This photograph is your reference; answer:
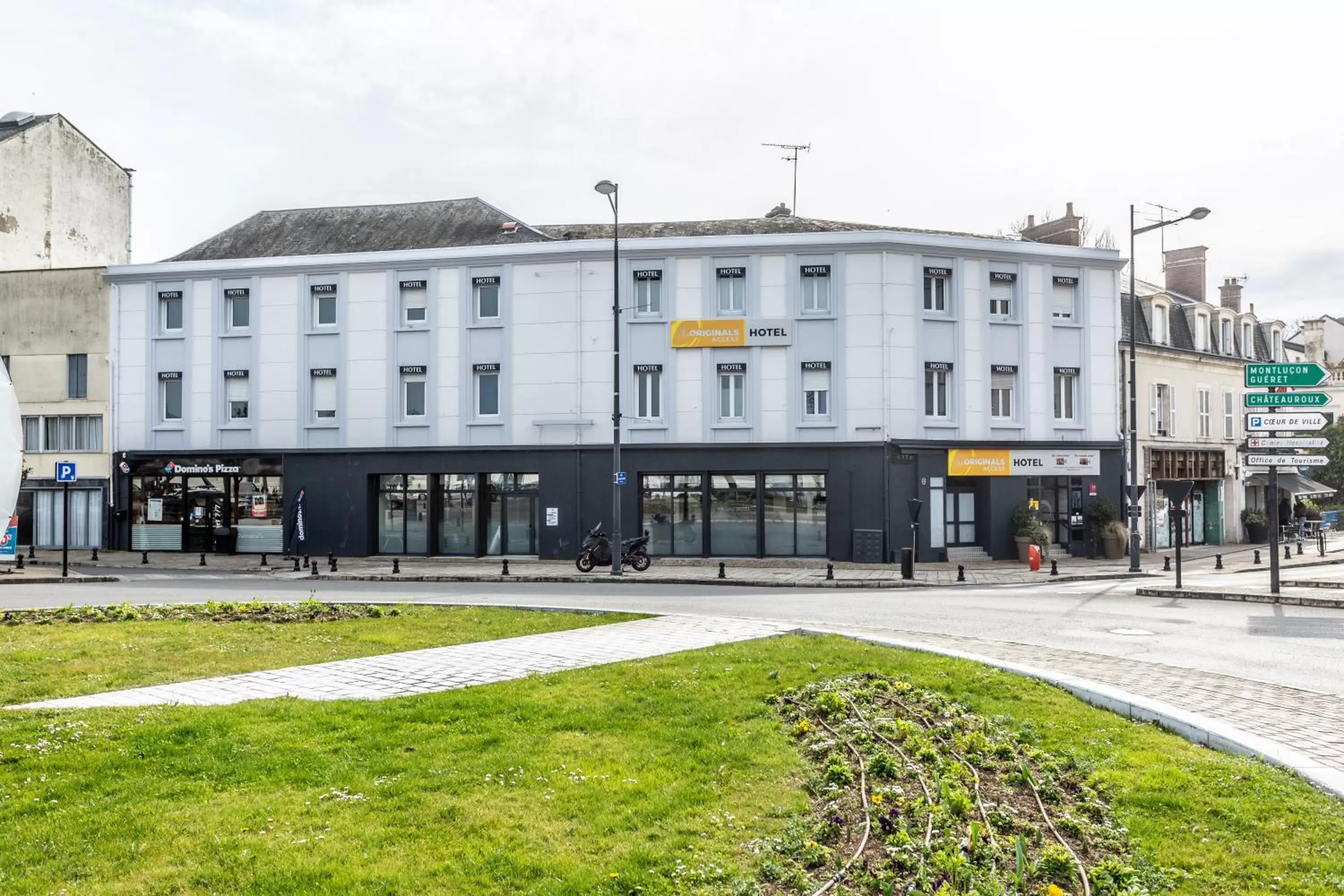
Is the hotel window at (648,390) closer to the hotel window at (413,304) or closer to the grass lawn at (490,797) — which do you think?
the hotel window at (413,304)

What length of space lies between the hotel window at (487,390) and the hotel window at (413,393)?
182cm

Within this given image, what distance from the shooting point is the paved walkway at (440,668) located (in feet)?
29.1

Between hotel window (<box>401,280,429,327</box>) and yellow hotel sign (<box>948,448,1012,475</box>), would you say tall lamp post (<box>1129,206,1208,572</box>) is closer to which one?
yellow hotel sign (<box>948,448,1012,475</box>)

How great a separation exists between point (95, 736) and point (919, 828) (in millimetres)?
5823

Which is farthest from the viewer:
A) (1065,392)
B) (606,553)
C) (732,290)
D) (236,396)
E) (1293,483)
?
(1293,483)

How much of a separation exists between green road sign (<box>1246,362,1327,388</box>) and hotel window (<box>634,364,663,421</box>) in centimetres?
1600

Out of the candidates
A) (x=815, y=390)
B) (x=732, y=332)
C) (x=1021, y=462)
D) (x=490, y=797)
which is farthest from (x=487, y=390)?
(x=490, y=797)

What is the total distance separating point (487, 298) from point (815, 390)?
10.8 metres

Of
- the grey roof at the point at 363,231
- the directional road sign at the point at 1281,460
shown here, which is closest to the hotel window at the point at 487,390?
the grey roof at the point at 363,231

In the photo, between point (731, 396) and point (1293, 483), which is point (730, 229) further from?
point (1293, 483)

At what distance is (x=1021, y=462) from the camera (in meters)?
30.0

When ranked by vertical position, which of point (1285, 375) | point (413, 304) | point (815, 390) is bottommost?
point (1285, 375)

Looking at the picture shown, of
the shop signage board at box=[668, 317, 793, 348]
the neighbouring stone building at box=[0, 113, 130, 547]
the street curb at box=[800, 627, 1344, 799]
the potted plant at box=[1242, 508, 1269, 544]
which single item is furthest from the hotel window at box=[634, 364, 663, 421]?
the potted plant at box=[1242, 508, 1269, 544]

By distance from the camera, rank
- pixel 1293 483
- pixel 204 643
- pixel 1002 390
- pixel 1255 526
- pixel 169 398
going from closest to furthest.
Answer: pixel 204 643 → pixel 1002 390 → pixel 169 398 → pixel 1255 526 → pixel 1293 483
